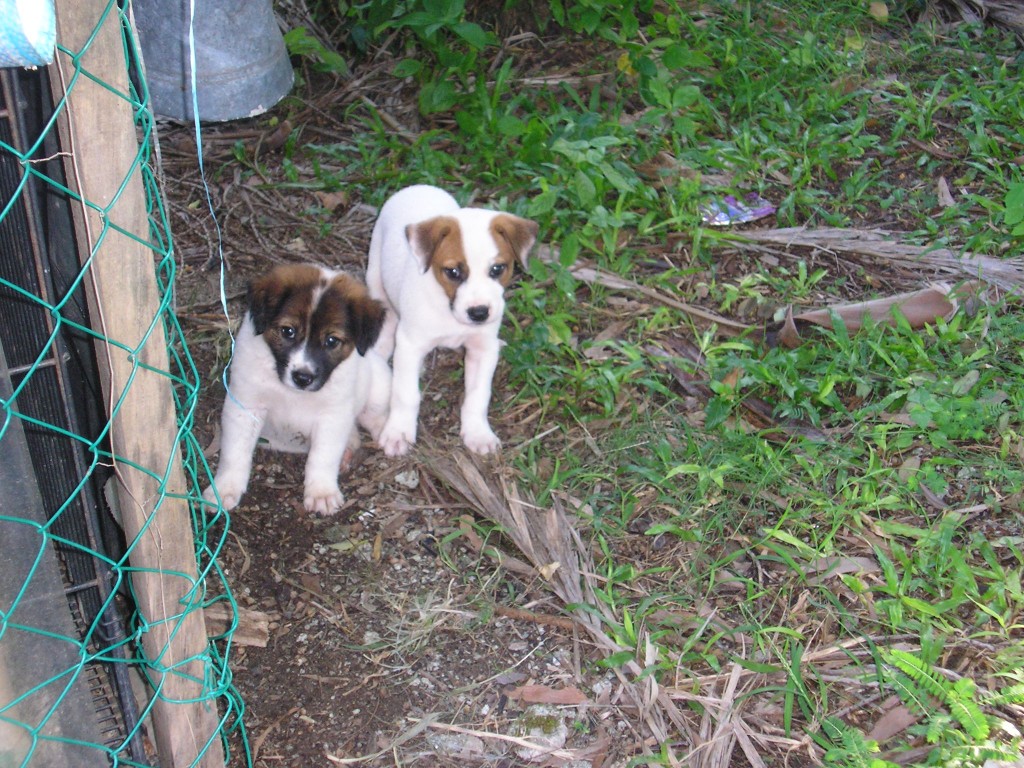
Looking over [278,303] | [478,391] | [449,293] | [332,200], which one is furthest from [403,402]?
[332,200]

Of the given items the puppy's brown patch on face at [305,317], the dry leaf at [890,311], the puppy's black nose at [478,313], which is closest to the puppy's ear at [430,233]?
the puppy's black nose at [478,313]

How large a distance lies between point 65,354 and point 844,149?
5338mm

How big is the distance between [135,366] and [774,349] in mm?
3524

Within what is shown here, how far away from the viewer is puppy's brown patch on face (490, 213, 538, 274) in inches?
188

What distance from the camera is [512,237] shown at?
4.83 metres

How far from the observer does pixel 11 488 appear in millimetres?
2469

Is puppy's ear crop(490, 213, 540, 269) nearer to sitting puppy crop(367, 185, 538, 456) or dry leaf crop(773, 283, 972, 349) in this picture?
sitting puppy crop(367, 185, 538, 456)

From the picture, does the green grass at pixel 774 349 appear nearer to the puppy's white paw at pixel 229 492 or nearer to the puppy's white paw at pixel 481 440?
the puppy's white paw at pixel 481 440

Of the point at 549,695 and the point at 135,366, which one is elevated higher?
the point at 135,366

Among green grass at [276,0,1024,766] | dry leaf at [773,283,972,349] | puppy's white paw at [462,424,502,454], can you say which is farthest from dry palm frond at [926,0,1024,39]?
puppy's white paw at [462,424,502,454]

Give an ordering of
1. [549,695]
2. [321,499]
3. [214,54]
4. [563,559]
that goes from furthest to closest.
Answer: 1. [214,54]
2. [321,499]
3. [563,559]
4. [549,695]

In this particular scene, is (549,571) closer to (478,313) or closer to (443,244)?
(478,313)

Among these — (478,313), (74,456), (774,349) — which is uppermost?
(74,456)

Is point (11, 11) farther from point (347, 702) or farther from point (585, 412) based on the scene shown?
point (585, 412)
